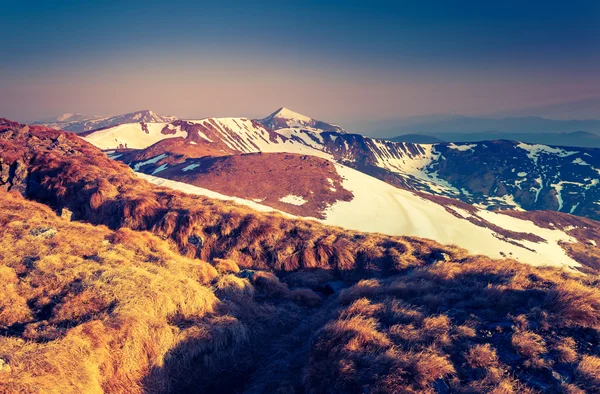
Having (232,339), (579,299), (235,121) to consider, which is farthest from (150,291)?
(235,121)

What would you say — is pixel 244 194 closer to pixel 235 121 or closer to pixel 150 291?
pixel 150 291

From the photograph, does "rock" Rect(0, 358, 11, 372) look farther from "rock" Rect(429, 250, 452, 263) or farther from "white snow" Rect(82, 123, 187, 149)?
"white snow" Rect(82, 123, 187, 149)

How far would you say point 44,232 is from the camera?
40.8ft

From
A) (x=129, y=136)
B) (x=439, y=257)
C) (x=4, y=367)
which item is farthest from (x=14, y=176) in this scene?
(x=129, y=136)

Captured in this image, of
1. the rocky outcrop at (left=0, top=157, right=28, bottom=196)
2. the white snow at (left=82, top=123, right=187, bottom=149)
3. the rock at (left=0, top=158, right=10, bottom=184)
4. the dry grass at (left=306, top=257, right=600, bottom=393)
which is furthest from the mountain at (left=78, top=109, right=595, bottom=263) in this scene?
the white snow at (left=82, top=123, right=187, bottom=149)

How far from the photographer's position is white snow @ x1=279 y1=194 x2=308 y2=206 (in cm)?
5595

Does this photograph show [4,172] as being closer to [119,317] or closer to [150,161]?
[119,317]

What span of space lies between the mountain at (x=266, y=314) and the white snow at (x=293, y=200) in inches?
1470

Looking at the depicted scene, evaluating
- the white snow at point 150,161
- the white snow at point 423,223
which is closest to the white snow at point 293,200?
the white snow at point 423,223

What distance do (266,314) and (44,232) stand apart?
10.3m

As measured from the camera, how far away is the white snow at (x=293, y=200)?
55950 millimetres

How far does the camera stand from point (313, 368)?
704 centimetres

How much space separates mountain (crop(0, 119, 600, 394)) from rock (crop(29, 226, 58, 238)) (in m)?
0.06

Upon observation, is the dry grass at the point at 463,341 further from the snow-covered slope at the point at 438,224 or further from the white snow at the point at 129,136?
the white snow at the point at 129,136
